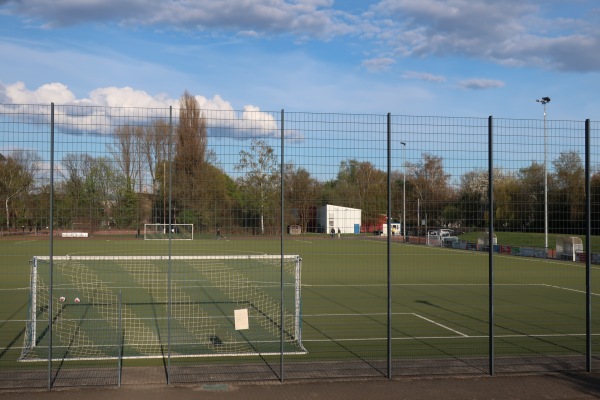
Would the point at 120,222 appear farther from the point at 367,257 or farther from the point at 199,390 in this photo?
the point at 367,257

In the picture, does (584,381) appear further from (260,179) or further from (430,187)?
(260,179)

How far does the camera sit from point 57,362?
34.5 ft

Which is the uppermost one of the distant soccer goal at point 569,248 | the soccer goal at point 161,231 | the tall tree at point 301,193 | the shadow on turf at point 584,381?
the tall tree at point 301,193

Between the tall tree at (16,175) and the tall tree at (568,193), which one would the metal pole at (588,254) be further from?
the tall tree at (16,175)

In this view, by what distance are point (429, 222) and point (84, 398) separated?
251 inches

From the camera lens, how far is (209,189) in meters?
9.47

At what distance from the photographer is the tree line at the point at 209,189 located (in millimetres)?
9070

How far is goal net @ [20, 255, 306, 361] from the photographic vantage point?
11121 millimetres

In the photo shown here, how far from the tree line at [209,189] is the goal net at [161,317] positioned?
4.14 ft

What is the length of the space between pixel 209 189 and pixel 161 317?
7.34 metres

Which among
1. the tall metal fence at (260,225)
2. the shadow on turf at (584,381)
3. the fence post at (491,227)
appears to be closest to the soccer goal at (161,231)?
the tall metal fence at (260,225)

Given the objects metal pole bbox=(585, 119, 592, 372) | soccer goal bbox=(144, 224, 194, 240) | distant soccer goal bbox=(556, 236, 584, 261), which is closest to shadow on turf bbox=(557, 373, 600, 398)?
metal pole bbox=(585, 119, 592, 372)

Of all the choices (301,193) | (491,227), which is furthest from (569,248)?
(301,193)

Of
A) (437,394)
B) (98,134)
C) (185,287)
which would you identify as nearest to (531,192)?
(437,394)
